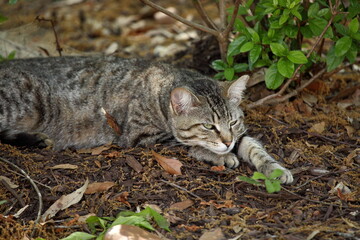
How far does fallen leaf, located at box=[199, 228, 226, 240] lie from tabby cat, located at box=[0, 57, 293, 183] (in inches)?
43.4

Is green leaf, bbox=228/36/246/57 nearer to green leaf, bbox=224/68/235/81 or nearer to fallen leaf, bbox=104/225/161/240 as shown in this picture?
green leaf, bbox=224/68/235/81

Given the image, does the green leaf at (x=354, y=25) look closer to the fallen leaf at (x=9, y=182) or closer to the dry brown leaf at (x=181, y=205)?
the dry brown leaf at (x=181, y=205)

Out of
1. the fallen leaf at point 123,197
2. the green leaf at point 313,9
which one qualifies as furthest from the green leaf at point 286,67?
the fallen leaf at point 123,197

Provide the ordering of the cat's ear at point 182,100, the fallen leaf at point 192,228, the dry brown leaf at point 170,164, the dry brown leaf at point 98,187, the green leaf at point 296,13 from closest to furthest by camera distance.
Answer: the fallen leaf at point 192,228
the dry brown leaf at point 98,187
the dry brown leaf at point 170,164
the green leaf at point 296,13
the cat's ear at point 182,100

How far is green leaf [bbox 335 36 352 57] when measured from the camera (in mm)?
4684

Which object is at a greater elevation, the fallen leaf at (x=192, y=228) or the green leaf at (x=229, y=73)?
the green leaf at (x=229, y=73)

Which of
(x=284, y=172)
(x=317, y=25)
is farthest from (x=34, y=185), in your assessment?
(x=317, y=25)

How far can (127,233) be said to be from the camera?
320cm

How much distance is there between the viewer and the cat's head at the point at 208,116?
179 inches

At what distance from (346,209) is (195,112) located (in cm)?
171

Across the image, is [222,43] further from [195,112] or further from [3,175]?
[3,175]

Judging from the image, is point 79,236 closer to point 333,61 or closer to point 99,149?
point 99,149

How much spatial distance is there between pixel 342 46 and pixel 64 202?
3.06 metres

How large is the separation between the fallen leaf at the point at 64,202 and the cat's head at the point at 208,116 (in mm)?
1205
